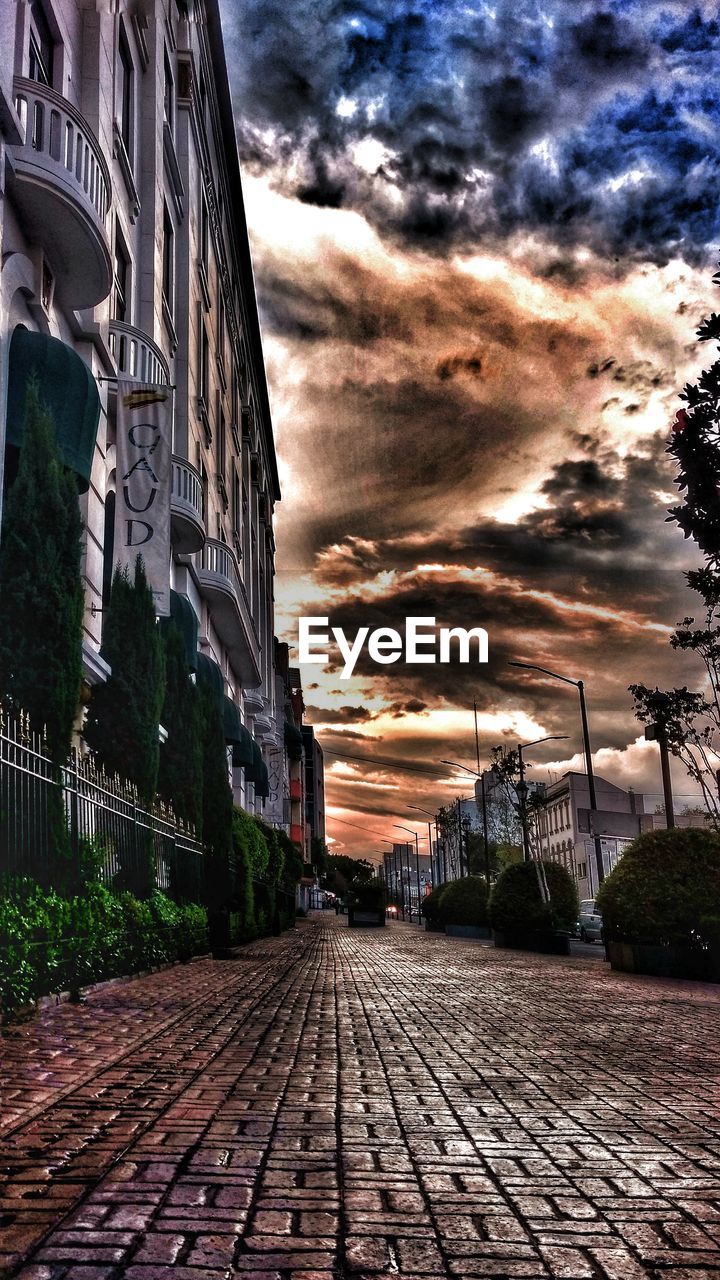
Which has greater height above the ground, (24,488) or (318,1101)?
(24,488)

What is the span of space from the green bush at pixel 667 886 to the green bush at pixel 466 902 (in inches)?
919

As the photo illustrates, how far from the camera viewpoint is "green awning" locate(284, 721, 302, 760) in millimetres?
90125

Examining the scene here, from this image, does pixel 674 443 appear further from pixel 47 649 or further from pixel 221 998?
pixel 221 998

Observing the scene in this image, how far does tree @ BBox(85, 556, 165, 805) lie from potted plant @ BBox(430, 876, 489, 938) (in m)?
27.2

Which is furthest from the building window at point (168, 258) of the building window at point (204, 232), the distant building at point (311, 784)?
the distant building at point (311, 784)

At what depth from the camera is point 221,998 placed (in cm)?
1212

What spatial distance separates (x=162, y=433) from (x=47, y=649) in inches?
381

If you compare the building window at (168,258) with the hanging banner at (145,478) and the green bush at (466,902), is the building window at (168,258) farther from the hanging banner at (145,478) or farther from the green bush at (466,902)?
the green bush at (466,902)

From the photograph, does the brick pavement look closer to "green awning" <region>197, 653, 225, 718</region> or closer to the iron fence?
the iron fence

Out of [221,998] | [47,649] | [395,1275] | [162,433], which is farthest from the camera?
[162,433]

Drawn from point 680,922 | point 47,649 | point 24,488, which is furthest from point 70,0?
point 680,922

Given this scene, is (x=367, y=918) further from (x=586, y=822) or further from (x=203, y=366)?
(x=203, y=366)

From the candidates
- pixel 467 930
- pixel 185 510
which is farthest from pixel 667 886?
pixel 467 930

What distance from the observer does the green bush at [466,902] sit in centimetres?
4109
